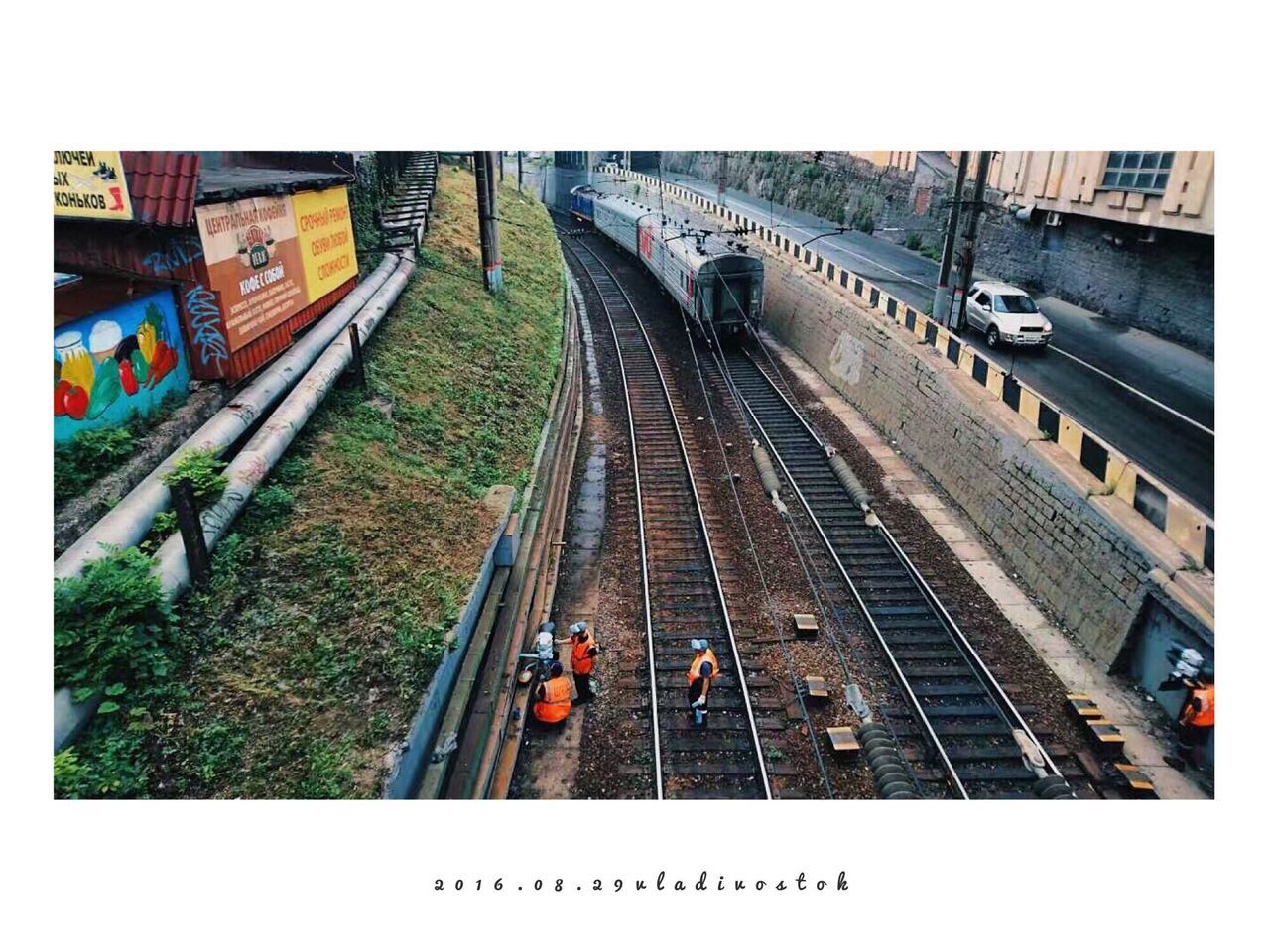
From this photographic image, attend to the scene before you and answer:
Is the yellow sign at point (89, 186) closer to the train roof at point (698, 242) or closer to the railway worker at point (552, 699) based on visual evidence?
the railway worker at point (552, 699)

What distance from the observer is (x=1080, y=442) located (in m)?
11.5

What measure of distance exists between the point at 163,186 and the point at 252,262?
220 centimetres

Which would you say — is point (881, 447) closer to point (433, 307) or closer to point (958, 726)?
point (958, 726)

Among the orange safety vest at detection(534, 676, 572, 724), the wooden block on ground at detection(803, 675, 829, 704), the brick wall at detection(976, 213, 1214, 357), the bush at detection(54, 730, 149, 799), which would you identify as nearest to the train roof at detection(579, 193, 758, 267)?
the brick wall at detection(976, 213, 1214, 357)

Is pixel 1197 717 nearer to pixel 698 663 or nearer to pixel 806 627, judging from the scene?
pixel 806 627

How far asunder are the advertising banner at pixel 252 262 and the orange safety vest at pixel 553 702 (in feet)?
21.4

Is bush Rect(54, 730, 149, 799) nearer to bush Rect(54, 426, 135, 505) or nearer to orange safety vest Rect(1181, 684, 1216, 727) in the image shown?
bush Rect(54, 426, 135, 505)

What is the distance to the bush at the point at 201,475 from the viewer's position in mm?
8219

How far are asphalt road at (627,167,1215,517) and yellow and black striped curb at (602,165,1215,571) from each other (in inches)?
24.5

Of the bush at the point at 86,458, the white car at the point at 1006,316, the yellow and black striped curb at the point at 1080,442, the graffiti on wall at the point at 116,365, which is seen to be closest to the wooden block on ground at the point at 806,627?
the yellow and black striped curb at the point at 1080,442

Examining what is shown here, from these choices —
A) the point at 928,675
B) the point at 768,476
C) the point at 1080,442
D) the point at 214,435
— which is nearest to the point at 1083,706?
the point at 928,675

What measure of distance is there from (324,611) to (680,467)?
9.54 meters

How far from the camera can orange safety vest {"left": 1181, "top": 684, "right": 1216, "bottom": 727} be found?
819 centimetres
